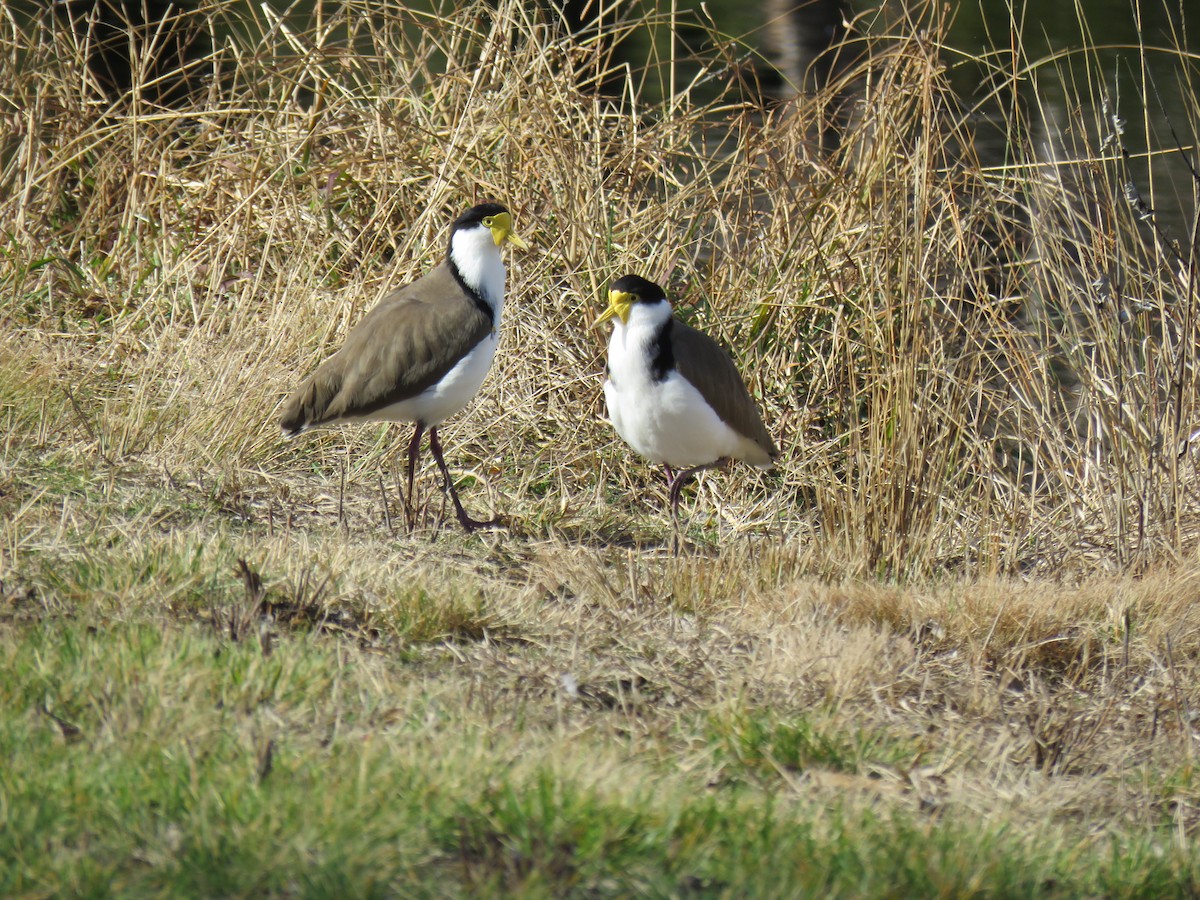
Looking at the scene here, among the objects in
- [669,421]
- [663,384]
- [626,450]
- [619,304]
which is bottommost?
[626,450]

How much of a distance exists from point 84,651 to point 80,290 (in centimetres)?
385

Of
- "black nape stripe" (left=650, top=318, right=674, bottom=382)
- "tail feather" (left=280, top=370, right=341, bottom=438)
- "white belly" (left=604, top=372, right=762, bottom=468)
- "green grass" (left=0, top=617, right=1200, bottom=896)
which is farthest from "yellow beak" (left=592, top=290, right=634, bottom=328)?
"green grass" (left=0, top=617, right=1200, bottom=896)

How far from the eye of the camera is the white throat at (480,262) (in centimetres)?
511

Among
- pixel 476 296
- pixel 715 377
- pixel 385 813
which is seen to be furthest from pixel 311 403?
pixel 385 813

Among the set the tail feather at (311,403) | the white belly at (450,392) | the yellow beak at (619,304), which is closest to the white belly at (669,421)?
the yellow beak at (619,304)

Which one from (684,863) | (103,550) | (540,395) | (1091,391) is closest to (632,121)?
(540,395)

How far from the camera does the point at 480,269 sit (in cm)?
511

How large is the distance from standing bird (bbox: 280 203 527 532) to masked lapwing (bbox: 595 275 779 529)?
1.47 ft

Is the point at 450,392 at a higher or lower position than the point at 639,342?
lower

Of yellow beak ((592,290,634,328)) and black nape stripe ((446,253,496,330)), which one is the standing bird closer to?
black nape stripe ((446,253,496,330))

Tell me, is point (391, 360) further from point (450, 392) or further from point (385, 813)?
point (385, 813)

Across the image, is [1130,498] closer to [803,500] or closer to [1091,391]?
[1091,391]

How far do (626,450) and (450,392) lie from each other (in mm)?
1124

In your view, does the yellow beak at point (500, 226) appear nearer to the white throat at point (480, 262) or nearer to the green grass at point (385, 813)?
the white throat at point (480, 262)
